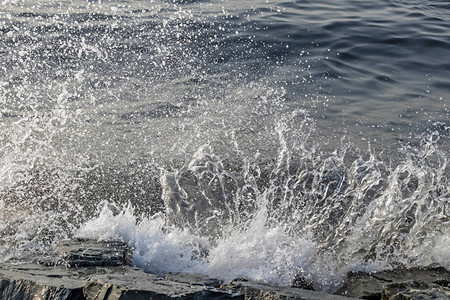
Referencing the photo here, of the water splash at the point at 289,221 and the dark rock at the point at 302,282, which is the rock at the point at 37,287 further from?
the dark rock at the point at 302,282

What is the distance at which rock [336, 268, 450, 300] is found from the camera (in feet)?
12.3

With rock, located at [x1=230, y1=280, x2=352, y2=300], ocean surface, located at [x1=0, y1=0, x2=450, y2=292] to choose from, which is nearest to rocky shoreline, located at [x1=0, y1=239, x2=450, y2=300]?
rock, located at [x1=230, y1=280, x2=352, y2=300]

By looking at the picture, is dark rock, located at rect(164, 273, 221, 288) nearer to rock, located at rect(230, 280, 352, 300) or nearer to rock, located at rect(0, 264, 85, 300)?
rock, located at rect(230, 280, 352, 300)

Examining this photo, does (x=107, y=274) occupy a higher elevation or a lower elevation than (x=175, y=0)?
lower

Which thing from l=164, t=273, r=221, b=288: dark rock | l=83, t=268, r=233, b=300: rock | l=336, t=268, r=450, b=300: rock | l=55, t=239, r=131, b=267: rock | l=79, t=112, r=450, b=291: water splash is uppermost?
l=83, t=268, r=233, b=300: rock

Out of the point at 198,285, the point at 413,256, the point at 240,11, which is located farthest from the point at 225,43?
the point at 198,285

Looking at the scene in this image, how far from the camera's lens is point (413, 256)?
4.28m

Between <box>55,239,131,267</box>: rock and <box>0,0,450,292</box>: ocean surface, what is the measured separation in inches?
7.8

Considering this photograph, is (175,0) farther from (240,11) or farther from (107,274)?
Result: (107,274)

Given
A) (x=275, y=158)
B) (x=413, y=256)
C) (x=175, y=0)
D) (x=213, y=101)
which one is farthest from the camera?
(x=175, y=0)

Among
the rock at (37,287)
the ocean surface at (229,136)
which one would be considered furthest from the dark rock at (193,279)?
the rock at (37,287)

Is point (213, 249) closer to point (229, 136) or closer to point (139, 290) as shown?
point (139, 290)

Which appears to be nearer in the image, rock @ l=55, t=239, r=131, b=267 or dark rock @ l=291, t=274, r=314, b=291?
rock @ l=55, t=239, r=131, b=267

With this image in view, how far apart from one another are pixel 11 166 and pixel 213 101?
8.65 ft
